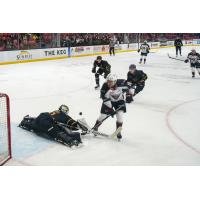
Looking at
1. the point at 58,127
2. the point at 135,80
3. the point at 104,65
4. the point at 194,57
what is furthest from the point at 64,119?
the point at 194,57

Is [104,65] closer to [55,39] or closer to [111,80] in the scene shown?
[111,80]

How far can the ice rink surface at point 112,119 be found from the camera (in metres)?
5.21

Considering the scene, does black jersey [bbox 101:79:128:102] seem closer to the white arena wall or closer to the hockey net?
the hockey net

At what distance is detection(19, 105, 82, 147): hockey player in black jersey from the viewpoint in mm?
5590

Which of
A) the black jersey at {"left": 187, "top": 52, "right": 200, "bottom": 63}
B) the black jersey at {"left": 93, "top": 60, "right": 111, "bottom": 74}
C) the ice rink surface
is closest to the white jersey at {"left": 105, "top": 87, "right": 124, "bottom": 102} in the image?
the ice rink surface

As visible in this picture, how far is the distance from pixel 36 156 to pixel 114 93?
173 centimetres

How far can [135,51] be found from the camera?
2659 centimetres

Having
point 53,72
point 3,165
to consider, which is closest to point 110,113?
point 3,165

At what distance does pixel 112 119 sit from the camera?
7.29 m

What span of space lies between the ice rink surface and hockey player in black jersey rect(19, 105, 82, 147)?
0.42 feet

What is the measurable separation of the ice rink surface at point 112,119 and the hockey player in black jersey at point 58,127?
0.42 feet

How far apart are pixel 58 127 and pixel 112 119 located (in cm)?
178

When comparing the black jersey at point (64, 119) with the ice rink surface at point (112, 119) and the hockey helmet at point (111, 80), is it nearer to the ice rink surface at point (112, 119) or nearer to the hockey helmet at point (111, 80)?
the ice rink surface at point (112, 119)

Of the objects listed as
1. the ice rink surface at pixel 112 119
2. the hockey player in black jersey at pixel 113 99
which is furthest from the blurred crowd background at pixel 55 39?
the hockey player in black jersey at pixel 113 99
